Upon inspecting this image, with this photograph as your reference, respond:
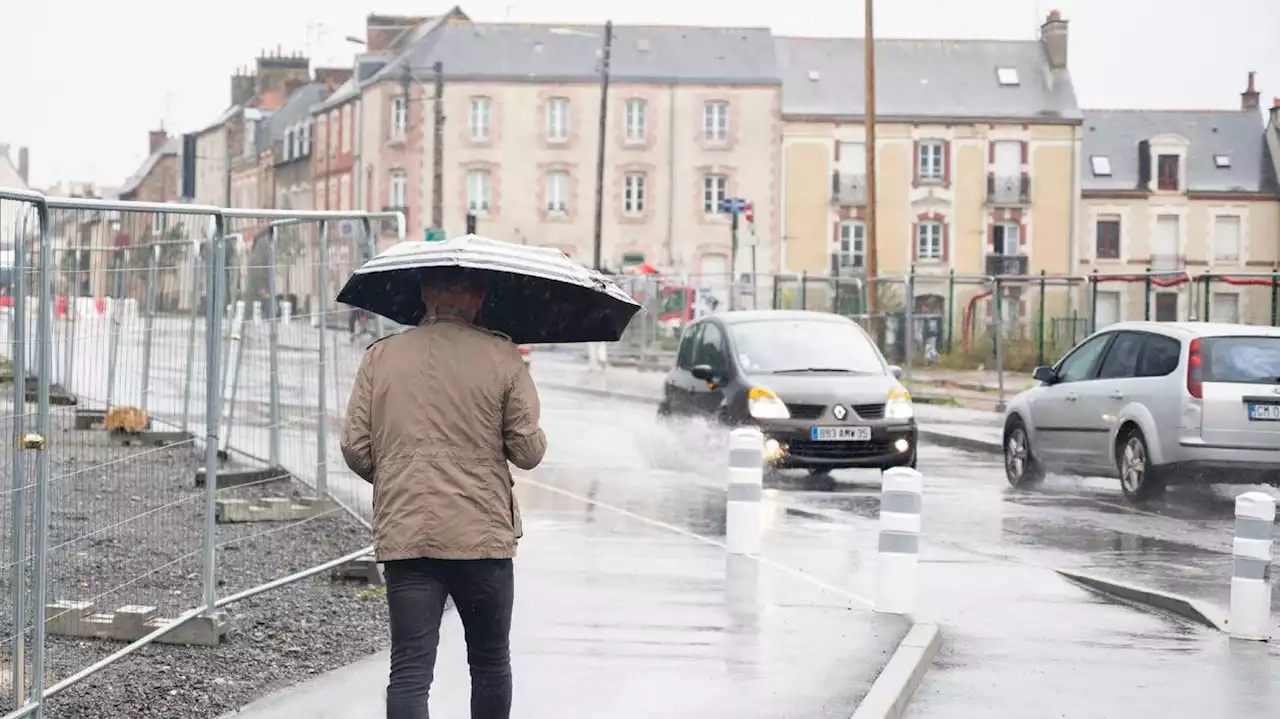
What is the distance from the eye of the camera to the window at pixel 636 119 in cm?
7525

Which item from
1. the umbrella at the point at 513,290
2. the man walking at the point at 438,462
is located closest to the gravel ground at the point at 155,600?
the umbrella at the point at 513,290

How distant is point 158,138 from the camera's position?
450 ft

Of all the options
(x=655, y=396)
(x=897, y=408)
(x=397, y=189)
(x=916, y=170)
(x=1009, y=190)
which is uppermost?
(x=916, y=170)

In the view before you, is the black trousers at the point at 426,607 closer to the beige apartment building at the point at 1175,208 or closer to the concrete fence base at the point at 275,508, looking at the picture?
the concrete fence base at the point at 275,508

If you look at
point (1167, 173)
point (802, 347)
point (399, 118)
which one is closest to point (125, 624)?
point (802, 347)

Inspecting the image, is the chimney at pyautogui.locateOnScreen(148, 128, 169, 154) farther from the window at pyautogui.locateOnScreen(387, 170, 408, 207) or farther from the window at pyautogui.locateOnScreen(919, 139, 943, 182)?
the window at pyautogui.locateOnScreen(919, 139, 943, 182)

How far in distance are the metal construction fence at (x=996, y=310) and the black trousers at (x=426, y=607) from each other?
2060 centimetres

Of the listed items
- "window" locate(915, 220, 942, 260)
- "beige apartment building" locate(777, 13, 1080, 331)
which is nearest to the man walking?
"beige apartment building" locate(777, 13, 1080, 331)

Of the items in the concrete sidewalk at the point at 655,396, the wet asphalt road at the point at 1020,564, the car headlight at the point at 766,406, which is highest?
the car headlight at the point at 766,406

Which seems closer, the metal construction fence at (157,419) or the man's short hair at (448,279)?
the man's short hair at (448,279)

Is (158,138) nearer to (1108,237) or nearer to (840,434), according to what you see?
(1108,237)

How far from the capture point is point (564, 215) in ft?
247

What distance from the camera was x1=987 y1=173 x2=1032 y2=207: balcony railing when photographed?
2923 inches

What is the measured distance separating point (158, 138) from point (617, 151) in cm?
7080
